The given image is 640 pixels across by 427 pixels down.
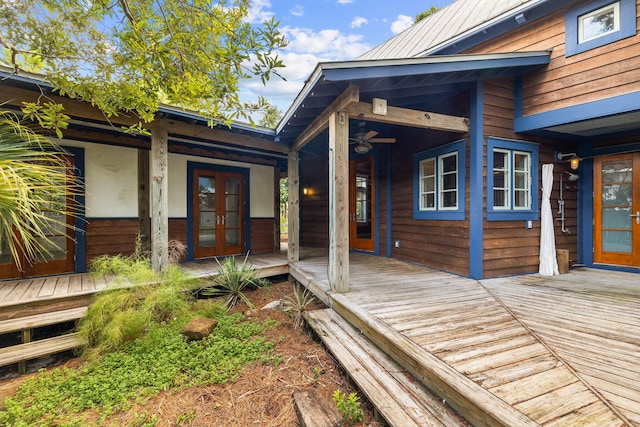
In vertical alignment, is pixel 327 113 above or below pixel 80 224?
above

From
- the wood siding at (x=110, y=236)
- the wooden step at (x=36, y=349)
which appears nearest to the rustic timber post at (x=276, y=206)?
the wood siding at (x=110, y=236)

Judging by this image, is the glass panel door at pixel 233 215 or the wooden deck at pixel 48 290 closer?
the wooden deck at pixel 48 290

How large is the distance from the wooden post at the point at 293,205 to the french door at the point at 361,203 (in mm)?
1728

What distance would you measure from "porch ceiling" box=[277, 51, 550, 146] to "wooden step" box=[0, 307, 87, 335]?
354cm

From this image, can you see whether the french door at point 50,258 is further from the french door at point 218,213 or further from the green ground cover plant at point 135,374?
the green ground cover plant at point 135,374

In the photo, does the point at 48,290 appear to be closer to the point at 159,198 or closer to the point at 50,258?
the point at 50,258

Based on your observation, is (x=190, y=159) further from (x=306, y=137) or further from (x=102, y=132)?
(x=306, y=137)

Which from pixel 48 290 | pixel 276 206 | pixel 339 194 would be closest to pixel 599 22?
pixel 339 194

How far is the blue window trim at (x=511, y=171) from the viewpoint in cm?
413

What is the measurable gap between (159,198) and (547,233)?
233 inches

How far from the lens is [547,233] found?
4.44m

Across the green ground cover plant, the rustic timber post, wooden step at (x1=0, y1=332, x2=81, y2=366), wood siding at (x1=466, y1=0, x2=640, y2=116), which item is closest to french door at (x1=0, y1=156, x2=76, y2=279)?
wooden step at (x1=0, y1=332, x2=81, y2=366)

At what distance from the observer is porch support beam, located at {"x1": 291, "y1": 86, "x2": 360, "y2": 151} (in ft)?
10.1

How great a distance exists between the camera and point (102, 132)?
465 centimetres
